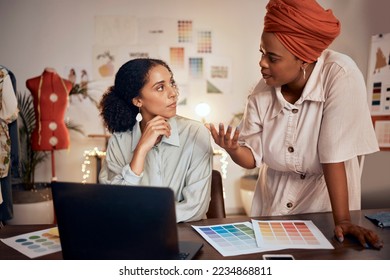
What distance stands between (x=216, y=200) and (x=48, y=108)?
1155 mm

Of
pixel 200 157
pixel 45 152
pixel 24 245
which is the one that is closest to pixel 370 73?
pixel 200 157

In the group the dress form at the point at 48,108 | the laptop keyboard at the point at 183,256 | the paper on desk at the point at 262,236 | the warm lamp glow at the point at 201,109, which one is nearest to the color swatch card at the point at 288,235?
the paper on desk at the point at 262,236

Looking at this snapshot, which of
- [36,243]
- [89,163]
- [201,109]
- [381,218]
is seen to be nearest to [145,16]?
[201,109]

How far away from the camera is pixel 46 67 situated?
4.52ft

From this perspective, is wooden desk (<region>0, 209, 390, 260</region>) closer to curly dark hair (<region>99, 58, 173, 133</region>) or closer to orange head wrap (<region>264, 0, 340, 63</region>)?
curly dark hair (<region>99, 58, 173, 133</region>)

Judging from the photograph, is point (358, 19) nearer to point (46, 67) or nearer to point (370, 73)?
point (370, 73)

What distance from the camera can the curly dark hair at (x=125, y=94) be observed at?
0.84 m

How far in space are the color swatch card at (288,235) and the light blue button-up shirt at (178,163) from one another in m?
0.16

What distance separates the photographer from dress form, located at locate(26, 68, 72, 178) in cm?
176

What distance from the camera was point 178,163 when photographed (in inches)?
36.7

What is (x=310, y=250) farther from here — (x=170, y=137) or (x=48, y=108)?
(x=48, y=108)

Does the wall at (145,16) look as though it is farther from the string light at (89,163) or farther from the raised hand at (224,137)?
the raised hand at (224,137)

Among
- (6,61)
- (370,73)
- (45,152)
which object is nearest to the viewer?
(370,73)
